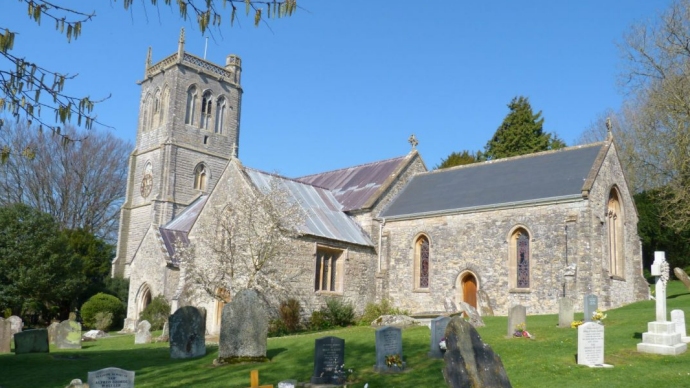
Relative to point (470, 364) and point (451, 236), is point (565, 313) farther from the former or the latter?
point (470, 364)

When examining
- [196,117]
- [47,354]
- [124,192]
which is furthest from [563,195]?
[124,192]

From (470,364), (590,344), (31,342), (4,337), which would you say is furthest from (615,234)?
(4,337)

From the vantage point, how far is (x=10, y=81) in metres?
4.97

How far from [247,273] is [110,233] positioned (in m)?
30.1

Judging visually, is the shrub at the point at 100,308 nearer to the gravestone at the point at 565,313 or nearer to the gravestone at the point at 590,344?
the gravestone at the point at 565,313

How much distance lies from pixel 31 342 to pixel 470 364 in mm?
15238

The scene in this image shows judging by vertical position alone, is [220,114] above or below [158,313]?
above

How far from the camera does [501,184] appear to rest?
2522 cm

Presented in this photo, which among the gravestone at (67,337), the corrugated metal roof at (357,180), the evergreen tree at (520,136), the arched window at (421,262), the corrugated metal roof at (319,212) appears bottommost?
the gravestone at (67,337)

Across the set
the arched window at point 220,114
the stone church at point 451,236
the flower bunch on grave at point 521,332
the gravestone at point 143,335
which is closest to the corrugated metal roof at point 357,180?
the stone church at point 451,236

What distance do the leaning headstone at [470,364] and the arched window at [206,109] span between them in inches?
1617

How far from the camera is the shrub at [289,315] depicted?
22.2 meters

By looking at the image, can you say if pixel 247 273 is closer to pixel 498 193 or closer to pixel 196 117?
pixel 498 193

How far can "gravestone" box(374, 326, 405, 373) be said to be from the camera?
38.3 ft
